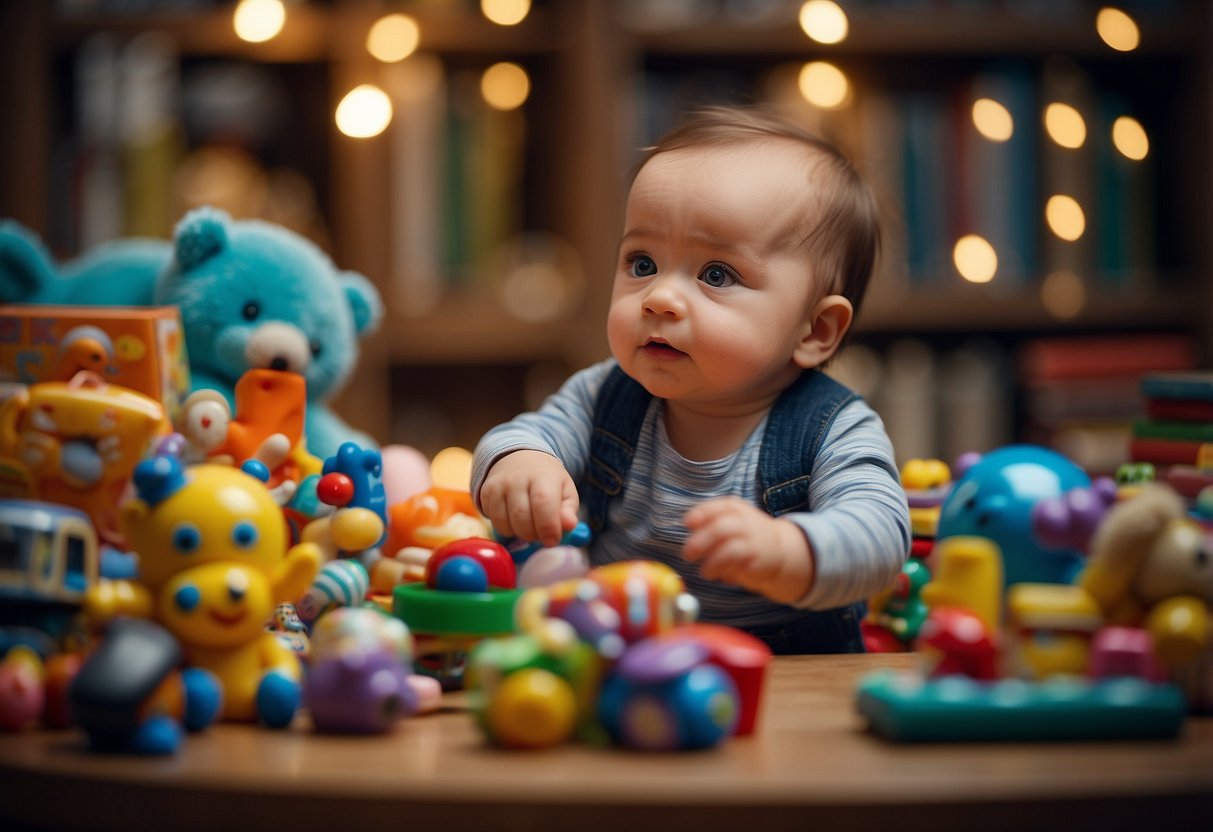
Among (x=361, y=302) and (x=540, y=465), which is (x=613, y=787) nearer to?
(x=540, y=465)

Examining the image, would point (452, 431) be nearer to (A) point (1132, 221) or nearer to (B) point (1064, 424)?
(B) point (1064, 424)

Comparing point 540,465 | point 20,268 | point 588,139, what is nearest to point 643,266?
point 540,465

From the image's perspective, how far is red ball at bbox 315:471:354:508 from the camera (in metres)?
0.82

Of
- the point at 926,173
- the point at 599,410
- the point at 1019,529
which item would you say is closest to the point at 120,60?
the point at 926,173

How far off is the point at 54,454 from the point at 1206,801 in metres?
0.64

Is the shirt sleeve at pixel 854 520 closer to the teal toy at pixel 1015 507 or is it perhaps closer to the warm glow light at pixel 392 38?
the teal toy at pixel 1015 507

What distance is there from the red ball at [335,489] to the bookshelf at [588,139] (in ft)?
4.39

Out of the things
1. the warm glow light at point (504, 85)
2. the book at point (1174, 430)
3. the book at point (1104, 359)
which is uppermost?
the warm glow light at point (504, 85)

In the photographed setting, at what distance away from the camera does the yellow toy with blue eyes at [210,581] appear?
2.06 feet

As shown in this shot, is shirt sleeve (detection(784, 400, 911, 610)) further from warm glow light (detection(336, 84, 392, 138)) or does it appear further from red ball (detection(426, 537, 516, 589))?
warm glow light (detection(336, 84, 392, 138))

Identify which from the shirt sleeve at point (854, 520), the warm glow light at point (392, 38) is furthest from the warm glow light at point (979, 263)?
the shirt sleeve at point (854, 520)

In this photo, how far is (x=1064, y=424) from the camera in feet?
7.34

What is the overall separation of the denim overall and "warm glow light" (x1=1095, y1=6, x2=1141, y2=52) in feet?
5.30

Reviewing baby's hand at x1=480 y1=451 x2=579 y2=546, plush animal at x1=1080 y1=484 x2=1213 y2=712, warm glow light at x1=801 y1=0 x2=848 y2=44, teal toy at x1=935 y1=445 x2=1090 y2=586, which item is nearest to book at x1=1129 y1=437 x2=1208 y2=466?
teal toy at x1=935 y1=445 x2=1090 y2=586
